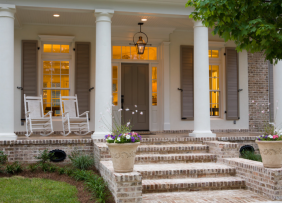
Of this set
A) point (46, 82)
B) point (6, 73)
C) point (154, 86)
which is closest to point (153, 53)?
point (154, 86)

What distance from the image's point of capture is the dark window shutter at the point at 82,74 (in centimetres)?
898

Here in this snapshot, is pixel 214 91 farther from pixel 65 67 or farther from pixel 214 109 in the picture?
pixel 65 67

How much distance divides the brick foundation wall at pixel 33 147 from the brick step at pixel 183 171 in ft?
5.32

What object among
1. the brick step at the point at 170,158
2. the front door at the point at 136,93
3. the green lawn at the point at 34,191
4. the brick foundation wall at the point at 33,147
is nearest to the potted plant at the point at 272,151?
the brick step at the point at 170,158

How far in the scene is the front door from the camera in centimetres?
952

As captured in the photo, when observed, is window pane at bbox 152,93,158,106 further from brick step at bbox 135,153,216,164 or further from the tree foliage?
the tree foliage

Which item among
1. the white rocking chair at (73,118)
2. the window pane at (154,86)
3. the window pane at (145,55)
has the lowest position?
the white rocking chair at (73,118)

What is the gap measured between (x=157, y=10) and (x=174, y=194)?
441 centimetres

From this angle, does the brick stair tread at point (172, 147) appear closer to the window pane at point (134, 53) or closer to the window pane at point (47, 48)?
the window pane at point (134, 53)

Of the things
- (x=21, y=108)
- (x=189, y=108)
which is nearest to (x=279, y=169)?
(x=189, y=108)

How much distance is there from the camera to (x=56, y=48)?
9141 mm

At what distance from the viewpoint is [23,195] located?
462cm

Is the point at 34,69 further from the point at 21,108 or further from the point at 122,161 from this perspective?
the point at 122,161

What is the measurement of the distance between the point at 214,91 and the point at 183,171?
5254mm
